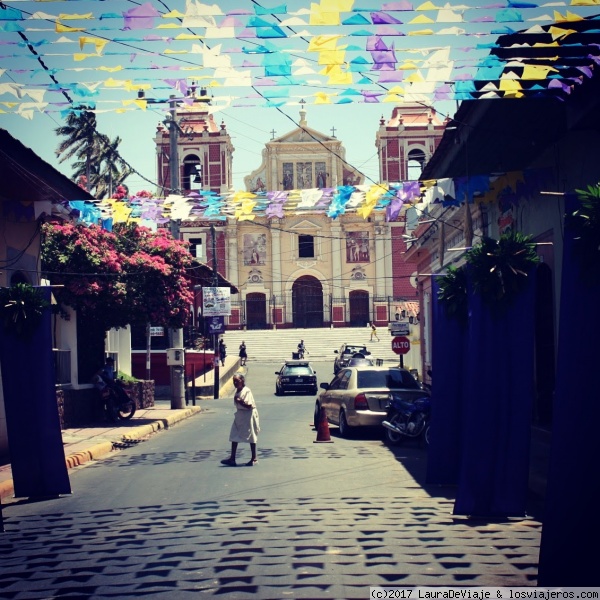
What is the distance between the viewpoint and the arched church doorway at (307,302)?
2744 inches

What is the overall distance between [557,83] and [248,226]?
199ft

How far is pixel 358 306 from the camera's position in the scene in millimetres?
69500

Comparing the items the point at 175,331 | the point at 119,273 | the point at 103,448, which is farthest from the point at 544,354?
the point at 175,331

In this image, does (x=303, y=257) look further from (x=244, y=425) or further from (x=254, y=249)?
(x=244, y=425)

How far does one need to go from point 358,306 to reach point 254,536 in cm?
6152

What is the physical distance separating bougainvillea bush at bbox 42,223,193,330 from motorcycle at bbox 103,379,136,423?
196cm

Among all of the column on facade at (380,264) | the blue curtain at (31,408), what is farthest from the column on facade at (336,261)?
the blue curtain at (31,408)

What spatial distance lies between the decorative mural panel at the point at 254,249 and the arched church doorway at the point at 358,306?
303 inches

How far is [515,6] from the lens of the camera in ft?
27.3

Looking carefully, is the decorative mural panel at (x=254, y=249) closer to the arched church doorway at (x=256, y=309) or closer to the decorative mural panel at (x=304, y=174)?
the arched church doorway at (x=256, y=309)

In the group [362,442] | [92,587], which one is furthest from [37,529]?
[362,442]

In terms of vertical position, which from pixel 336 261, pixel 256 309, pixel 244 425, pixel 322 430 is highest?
pixel 336 261

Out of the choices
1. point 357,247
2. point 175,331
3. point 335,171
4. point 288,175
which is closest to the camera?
point 175,331

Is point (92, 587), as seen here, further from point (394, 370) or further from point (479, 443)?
point (394, 370)
